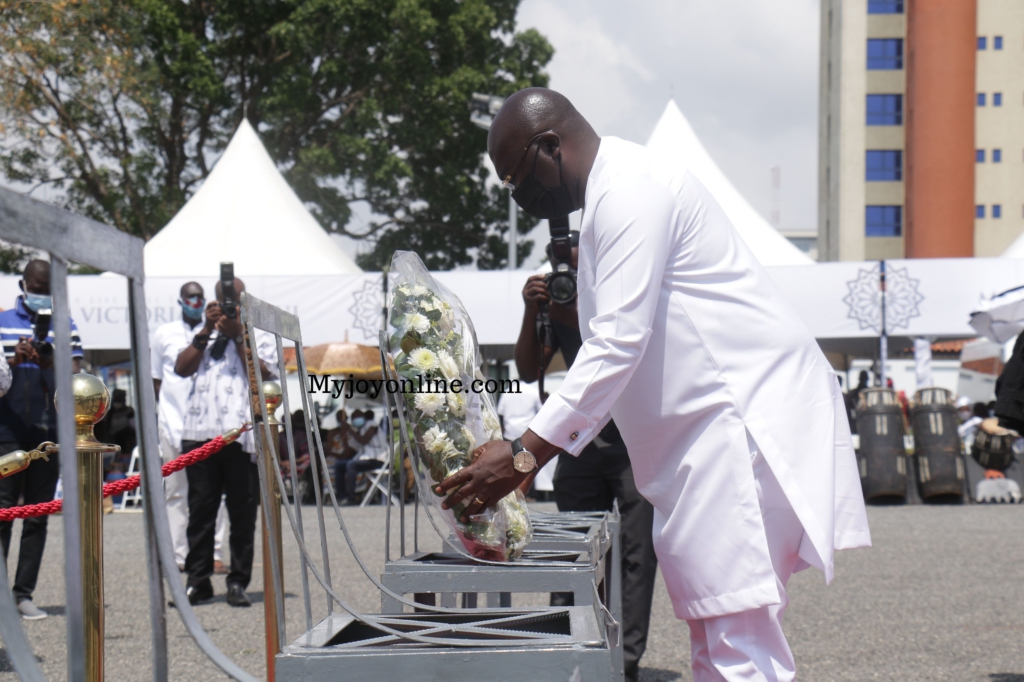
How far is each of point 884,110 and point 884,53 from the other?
2.64 meters

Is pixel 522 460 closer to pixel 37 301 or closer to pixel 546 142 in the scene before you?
pixel 546 142

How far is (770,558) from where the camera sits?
82.1 inches

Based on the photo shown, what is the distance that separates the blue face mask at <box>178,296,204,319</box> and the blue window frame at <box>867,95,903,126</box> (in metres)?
48.4

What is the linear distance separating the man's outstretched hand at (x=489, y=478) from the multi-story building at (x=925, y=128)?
145 ft

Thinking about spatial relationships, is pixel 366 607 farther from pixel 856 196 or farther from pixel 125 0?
pixel 856 196

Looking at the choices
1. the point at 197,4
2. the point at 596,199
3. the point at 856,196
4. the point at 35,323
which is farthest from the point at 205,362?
the point at 856,196

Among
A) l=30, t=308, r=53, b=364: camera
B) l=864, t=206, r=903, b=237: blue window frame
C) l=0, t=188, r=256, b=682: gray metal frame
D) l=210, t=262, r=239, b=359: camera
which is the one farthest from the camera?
l=864, t=206, r=903, b=237: blue window frame

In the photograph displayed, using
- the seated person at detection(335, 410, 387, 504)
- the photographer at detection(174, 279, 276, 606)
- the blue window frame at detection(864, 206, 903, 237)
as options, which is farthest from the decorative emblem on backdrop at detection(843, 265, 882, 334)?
the blue window frame at detection(864, 206, 903, 237)

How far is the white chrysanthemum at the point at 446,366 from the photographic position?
8.02 ft

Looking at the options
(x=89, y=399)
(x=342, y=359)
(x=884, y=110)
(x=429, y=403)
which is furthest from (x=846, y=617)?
(x=884, y=110)

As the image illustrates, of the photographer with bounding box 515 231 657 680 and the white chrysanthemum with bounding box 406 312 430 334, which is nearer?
the white chrysanthemum with bounding box 406 312 430 334

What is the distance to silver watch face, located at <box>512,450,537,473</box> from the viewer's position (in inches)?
82.0

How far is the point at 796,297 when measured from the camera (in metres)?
11.9

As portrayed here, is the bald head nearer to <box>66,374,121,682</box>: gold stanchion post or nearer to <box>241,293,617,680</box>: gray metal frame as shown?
<box>241,293,617,680</box>: gray metal frame
